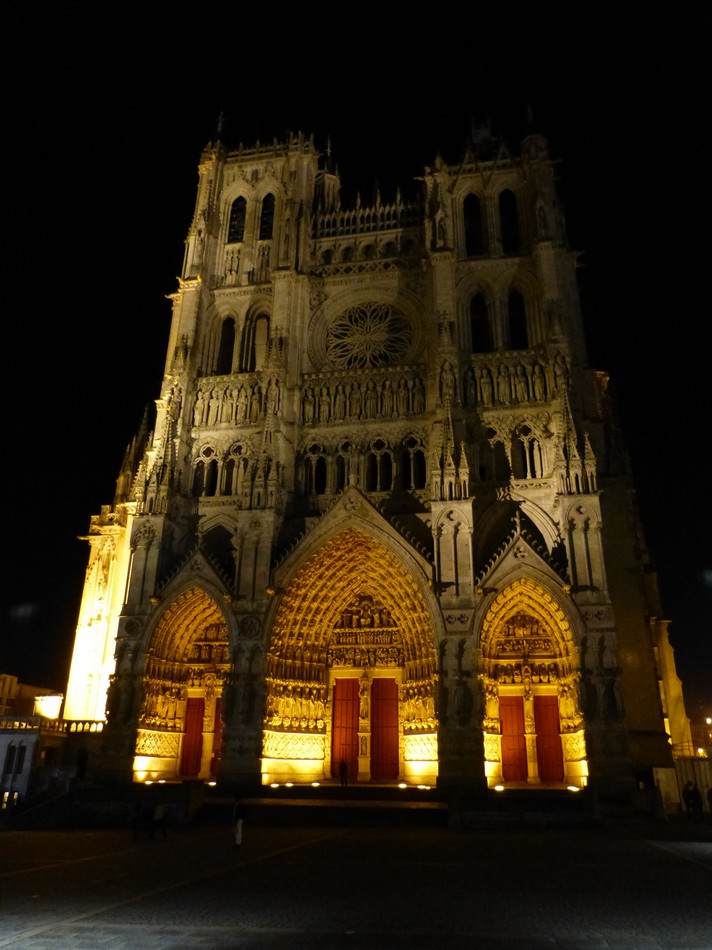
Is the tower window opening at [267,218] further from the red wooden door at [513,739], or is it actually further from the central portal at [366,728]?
the red wooden door at [513,739]

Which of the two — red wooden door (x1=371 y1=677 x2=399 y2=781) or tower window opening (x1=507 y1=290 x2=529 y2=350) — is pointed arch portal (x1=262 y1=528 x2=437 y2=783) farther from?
tower window opening (x1=507 y1=290 x2=529 y2=350)

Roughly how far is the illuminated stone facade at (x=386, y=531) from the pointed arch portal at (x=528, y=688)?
83 mm

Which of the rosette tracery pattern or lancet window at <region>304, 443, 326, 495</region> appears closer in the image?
lancet window at <region>304, 443, 326, 495</region>

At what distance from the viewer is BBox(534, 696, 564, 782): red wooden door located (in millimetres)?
21953

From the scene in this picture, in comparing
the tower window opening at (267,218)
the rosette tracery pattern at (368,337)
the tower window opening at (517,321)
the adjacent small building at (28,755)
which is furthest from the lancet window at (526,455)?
the adjacent small building at (28,755)

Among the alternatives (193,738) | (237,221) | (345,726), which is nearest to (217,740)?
(193,738)

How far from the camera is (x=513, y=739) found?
74.0 ft

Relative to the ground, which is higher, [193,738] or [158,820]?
[193,738]

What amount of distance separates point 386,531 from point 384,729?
6.87 metres

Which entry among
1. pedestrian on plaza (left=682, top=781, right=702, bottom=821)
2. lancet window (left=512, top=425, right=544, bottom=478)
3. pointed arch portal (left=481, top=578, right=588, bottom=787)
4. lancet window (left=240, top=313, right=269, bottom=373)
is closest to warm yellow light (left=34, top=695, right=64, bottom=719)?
lancet window (left=240, top=313, right=269, bottom=373)

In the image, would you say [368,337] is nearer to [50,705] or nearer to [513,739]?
[513,739]

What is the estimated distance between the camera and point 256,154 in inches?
1318

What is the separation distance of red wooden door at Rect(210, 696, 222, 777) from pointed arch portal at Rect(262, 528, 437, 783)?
2.74 metres

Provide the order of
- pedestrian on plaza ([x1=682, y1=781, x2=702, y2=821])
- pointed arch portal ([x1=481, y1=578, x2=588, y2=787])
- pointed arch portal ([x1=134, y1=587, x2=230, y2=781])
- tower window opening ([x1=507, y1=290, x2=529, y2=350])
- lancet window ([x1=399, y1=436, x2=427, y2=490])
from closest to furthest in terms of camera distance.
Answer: pedestrian on plaza ([x1=682, y1=781, x2=702, y2=821]), pointed arch portal ([x1=481, y1=578, x2=588, y2=787]), pointed arch portal ([x1=134, y1=587, x2=230, y2=781]), lancet window ([x1=399, y1=436, x2=427, y2=490]), tower window opening ([x1=507, y1=290, x2=529, y2=350])
